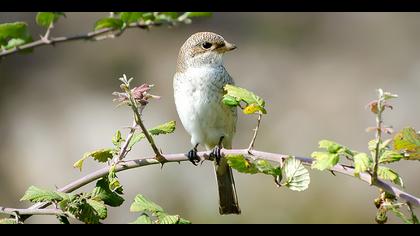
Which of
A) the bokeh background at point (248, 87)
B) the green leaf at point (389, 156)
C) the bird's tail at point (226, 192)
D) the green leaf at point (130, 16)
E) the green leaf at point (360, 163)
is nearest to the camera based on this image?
the green leaf at point (360, 163)

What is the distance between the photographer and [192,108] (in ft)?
10.8

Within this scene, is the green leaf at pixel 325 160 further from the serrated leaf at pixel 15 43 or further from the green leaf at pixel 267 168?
the serrated leaf at pixel 15 43

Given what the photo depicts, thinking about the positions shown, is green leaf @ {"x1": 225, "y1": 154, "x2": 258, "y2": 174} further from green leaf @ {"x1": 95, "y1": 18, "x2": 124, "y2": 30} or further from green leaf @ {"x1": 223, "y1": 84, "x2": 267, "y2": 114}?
green leaf @ {"x1": 95, "y1": 18, "x2": 124, "y2": 30}

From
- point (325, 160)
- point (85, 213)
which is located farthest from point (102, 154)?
point (325, 160)

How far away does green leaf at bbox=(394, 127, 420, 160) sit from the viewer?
5.36 ft

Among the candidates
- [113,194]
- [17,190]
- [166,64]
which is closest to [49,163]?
[17,190]

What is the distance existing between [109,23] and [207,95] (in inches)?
48.0

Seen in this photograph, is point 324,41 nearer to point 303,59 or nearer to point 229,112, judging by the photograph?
point 303,59

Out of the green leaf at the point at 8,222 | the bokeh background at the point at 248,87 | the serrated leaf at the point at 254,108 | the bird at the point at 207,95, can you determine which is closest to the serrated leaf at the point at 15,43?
the green leaf at the point at 8,222

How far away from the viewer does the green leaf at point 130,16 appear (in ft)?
6.64

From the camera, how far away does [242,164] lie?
1.63 m

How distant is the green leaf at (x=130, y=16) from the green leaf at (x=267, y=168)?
633mm

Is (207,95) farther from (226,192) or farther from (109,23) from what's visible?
(109,23)

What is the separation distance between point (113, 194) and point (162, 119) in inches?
180
